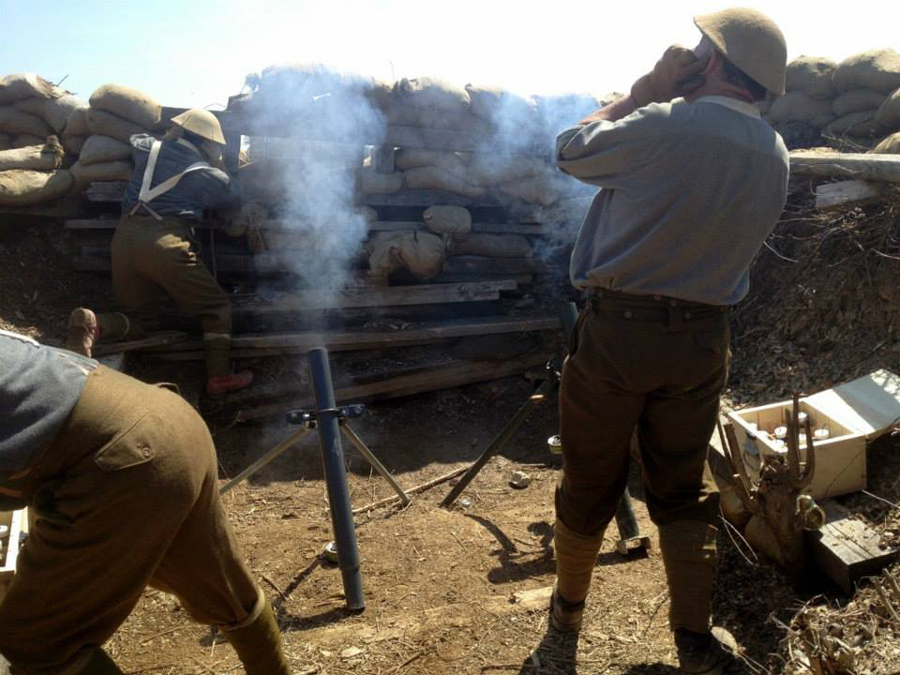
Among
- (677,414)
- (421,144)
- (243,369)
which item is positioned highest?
(421,144)

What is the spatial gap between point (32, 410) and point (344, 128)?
4713 millimetres

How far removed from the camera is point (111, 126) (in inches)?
233

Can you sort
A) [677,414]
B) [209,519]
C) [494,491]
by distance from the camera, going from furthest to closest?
[494,491] < [677,414] < [209,519]

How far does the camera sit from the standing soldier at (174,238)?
5.36m

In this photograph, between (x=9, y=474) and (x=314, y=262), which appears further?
(x=314, y=262)

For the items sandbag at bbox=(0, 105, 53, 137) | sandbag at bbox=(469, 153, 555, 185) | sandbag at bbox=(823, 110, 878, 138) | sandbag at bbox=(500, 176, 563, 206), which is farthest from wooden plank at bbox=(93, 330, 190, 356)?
sandbag at bbox=(823, 110, 878, 138)

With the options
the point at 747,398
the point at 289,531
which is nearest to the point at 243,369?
the point at 289,531

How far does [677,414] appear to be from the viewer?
252cm

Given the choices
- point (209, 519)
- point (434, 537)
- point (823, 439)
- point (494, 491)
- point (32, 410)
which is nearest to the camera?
point (32, 410)

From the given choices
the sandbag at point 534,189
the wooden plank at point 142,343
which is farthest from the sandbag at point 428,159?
the wooden plank at point 142,343

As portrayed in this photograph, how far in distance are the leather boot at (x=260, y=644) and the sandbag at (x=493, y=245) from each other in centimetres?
444

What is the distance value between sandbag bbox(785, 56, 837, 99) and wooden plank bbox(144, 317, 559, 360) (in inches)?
129

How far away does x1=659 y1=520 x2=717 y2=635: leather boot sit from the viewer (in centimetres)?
253

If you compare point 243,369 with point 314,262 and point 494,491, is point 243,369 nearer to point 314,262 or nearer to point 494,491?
point 314,262
